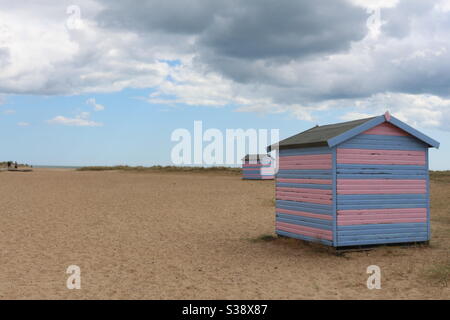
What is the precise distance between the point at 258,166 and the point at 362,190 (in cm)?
2948

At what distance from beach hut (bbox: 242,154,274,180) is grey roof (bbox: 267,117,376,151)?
25976 millimetres

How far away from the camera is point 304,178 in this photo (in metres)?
11.9

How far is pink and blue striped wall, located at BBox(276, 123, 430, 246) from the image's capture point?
36.0 feet

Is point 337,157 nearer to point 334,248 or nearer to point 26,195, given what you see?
point 334,248

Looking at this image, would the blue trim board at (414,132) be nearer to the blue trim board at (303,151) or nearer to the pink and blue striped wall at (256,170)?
the blue trim board at (303,151)

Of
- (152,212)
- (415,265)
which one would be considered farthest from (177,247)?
(152,212)

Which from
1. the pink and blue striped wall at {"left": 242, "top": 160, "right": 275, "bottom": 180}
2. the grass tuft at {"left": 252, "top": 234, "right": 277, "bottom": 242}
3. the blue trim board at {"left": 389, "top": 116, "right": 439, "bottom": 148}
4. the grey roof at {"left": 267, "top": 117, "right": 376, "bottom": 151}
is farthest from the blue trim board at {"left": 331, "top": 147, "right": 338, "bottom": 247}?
the pink and blue striped wall at {"left": 242, "top": 160, "right": 275, "bottom": 180}

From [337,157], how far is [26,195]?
2097 cm

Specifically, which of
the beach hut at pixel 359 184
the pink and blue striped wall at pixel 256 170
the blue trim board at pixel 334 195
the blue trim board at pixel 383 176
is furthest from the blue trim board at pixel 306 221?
the pink and blue striped wall at pixel 256 170

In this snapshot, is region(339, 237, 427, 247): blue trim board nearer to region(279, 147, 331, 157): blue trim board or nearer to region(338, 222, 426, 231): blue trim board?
region(338, 222, 426, 231): blue trim board

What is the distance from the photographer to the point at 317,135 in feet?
39.8

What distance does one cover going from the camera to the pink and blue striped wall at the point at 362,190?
1096cm

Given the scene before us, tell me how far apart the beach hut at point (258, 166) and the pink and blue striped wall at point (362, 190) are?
2721cm
